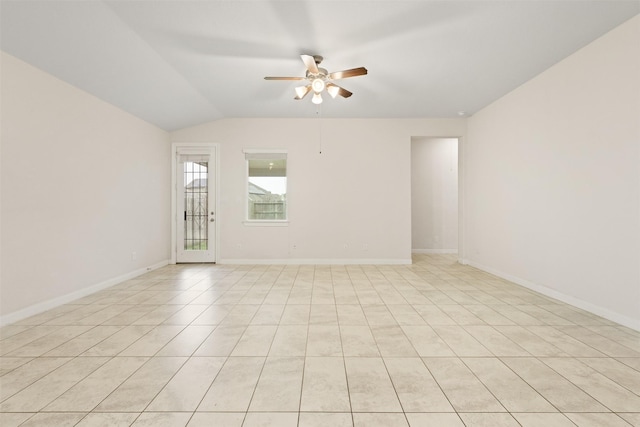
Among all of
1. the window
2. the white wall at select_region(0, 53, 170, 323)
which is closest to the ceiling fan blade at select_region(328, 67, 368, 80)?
the window

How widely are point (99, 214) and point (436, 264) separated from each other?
237 inches

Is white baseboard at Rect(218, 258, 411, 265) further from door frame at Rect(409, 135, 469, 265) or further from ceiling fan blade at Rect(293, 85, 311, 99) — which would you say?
ceiling fan blade at Rect(293, 85, 311, 99)

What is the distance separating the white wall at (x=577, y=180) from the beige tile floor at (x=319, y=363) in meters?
0.50

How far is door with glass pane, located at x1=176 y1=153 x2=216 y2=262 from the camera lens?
6055 mm

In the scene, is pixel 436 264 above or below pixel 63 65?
below

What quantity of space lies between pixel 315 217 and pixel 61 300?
4.11m

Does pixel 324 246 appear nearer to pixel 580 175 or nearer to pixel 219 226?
pixel 219 226

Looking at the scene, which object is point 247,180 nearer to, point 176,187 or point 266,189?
point 266,189

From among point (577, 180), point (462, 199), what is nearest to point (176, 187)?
point (462, 199)

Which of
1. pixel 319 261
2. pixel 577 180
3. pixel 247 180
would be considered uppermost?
pixel 247 180

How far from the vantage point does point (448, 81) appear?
4.28m

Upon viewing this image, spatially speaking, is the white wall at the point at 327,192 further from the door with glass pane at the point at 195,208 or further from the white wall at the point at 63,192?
the white wall at the point at 63,192

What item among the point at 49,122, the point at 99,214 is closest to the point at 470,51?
the point at 49,122

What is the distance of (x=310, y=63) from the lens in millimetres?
3230
